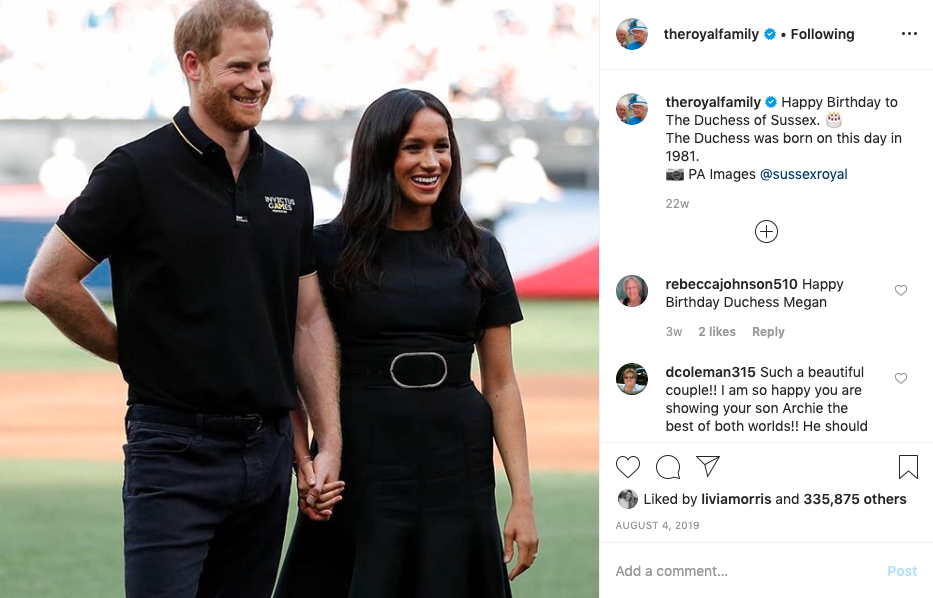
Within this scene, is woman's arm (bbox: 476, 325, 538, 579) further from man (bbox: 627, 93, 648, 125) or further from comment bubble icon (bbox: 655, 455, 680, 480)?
man (bbox: 627, 93, 648, 125)

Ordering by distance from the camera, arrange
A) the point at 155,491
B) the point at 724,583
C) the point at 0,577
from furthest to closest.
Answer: the point at 0,577 < the point at 724,583 < the point at 155,491

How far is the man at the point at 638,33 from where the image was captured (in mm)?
3342

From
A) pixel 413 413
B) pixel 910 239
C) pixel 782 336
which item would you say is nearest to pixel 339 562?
pixel 413 413

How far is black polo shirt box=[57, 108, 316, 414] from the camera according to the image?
3172mm

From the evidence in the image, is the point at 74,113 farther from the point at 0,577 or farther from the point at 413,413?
the point at 413,413

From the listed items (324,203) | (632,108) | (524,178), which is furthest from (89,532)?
(524,178)

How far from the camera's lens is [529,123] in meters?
17.8

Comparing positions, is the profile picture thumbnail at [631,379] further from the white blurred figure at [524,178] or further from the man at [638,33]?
the white blurred figure at [524,178]

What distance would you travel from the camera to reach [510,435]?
3.63 metres

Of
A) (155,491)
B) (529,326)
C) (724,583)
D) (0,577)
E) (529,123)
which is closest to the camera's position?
(155,491)

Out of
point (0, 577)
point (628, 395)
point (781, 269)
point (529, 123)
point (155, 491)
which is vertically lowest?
point (0, 577)

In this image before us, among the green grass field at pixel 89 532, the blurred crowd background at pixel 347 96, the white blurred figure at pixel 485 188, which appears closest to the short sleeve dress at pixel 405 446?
the green grass field at pixel 89 532

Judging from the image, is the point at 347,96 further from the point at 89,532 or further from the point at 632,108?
the point at 632,108

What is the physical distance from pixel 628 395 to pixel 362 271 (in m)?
0.69
